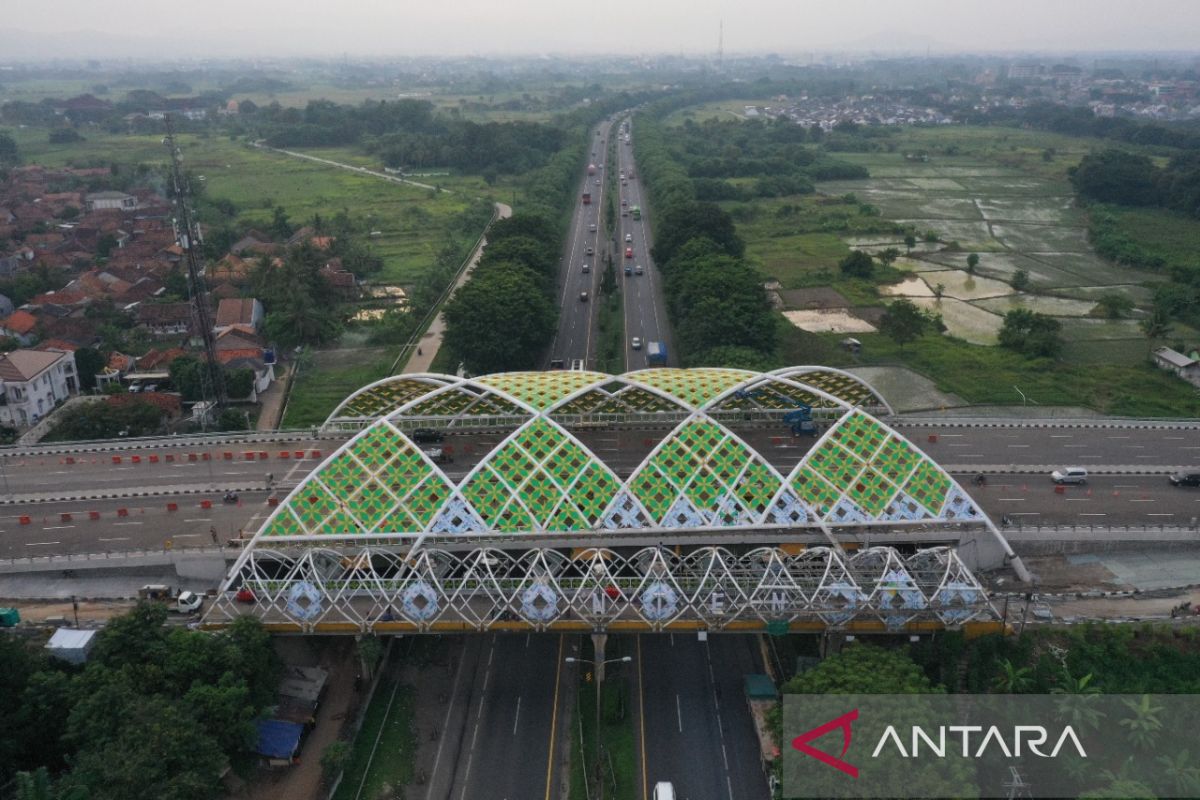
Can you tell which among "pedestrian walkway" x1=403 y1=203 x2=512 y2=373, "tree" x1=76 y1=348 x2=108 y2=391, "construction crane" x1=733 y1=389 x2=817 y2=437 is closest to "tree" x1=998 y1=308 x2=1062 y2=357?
"construction crane" x1=733 y1=389 x2=817 y2=437

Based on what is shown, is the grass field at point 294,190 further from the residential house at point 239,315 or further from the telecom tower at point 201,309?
the telecom tower at point 201,309

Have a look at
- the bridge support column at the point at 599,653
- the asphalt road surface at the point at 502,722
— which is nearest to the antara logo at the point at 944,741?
the bridge support column at the point at 599,653

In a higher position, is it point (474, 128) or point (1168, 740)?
point (474, 128)

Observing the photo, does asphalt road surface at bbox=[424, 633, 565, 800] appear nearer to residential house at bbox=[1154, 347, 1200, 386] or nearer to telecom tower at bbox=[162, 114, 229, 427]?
telecom tower at bbox=[162, 114, 229, 427]

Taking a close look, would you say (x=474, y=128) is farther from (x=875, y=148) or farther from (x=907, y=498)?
(x=907, y=498)

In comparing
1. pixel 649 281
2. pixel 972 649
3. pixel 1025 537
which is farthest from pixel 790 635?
pixel 649 281

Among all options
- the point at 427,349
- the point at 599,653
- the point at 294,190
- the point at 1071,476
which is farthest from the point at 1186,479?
the point at 294,190
